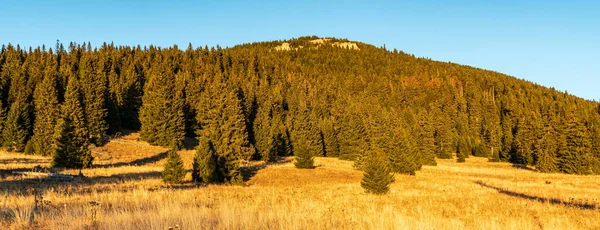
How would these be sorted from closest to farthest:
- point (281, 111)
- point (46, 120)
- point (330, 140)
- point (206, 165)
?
point (206, 165) < point (46, 120) < point (330, 140) < point (281, 111)

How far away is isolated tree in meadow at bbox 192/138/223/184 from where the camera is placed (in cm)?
2995

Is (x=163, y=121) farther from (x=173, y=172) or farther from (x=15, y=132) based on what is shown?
(x=173, y=172)

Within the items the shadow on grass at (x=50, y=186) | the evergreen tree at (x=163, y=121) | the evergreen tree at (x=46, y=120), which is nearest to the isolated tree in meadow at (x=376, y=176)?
the shadow on grass at (x=50, y=186)

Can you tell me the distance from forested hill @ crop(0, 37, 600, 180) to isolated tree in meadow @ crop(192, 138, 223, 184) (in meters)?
0.17

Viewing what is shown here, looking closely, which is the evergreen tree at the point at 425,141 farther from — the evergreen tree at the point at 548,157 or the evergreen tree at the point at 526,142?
the evergreen tree at the point at 526,142

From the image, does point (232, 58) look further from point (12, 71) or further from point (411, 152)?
point (411, 152)

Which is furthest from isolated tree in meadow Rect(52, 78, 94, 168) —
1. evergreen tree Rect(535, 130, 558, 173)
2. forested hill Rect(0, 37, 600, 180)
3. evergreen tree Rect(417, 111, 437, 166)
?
evergreen tree Rect(535, 130, 558, 173)

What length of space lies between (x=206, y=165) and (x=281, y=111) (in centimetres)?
6814

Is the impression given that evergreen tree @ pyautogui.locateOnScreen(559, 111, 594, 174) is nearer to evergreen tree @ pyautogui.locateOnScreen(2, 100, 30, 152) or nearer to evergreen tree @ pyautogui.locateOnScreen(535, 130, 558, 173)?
evergreen tree @ pyautogui.locateOnScreen(535, 130, 558, 173)

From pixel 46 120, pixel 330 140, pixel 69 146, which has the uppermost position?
pixel 46 120

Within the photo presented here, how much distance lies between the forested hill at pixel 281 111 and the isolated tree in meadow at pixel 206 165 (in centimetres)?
17

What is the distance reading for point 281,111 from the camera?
321 ft

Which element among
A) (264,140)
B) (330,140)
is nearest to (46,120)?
(264,140)

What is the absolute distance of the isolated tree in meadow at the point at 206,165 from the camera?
2995 cm
